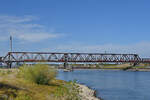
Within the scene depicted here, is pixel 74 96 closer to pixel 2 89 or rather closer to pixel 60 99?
pixel 60 99

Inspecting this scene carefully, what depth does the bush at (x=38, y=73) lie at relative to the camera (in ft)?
134

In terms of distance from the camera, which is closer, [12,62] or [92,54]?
[12,62]

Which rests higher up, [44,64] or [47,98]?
[44,64]

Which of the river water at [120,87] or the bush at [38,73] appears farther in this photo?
the river water at [120,87]

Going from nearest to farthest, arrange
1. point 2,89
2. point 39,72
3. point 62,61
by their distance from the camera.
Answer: point 2,89 → point 39,72 → point 62,61

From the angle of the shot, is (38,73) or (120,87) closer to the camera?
(38,73)

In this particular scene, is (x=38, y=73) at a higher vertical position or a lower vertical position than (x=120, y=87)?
higher

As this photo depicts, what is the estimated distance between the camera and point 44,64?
139ft

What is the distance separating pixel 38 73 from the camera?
40844 millimetres

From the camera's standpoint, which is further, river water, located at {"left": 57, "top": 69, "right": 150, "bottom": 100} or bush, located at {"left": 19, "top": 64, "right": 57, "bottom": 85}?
river water, located at {"left": 57, "top": 69, "right": 150, "bottom": 100}

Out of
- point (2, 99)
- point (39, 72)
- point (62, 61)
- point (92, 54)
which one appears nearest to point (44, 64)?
point (39, 72)

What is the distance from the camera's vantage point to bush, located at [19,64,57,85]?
4075 centimetres

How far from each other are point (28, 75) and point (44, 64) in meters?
3.03

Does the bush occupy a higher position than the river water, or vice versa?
the bush
